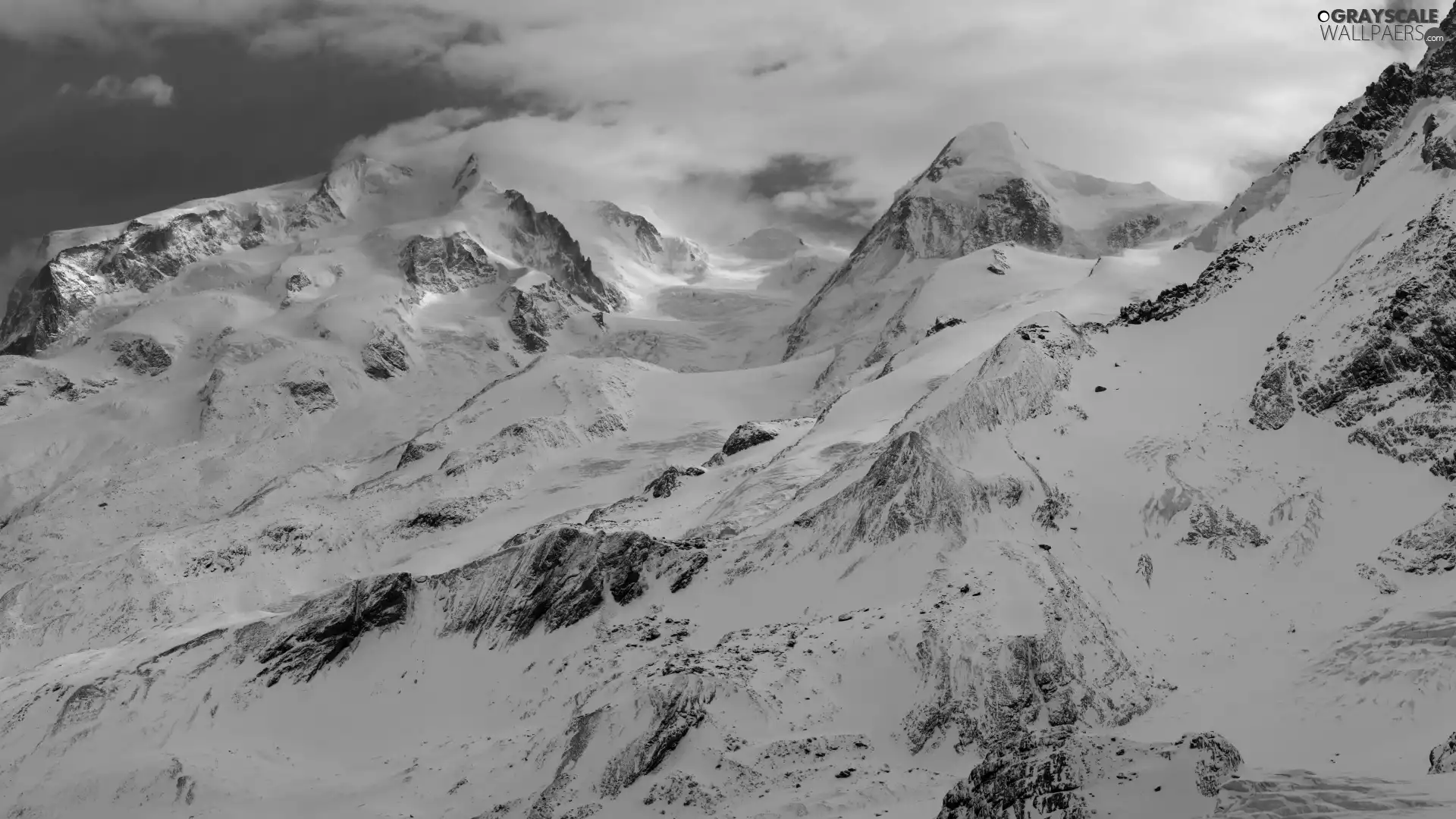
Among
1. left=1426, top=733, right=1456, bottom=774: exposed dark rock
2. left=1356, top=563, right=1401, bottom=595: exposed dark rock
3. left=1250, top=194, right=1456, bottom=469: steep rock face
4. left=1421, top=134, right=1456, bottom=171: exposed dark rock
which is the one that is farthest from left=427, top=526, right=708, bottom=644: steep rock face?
left=1421, top=134, right=1456, bottom=171: exposed dark rock

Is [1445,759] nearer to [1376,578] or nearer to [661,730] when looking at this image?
[1376,578]

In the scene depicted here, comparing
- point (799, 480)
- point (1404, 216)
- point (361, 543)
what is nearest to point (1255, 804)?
point (1404, 216)

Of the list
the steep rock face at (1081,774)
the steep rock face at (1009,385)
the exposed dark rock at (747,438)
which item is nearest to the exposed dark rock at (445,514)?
the exposed dark rock at (747,438)

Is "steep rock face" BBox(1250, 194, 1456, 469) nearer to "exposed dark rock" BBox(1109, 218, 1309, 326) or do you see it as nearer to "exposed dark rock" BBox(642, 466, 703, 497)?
"exposed dark rock" BBox(1109, 218, 1309, 326)

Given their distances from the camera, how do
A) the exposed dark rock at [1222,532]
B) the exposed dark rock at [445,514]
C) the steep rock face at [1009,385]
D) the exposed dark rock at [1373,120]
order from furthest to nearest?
the exposed dark rock at [445,514], the exposed dark rock at [1373,120], the steep rock face at [1009,385], the exposed dark rock at [1222,532]

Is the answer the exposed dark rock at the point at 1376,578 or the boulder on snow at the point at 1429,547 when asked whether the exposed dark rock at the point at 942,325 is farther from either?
the exposed dark rock at the point at 1376,578

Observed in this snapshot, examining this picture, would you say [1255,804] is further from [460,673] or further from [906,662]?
[460,673]

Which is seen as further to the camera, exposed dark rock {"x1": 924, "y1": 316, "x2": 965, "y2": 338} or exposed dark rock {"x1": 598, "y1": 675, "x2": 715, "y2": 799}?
exposed dark rock {"x1": 924, "y1": 316, "x2": 965, "y2": 338}
